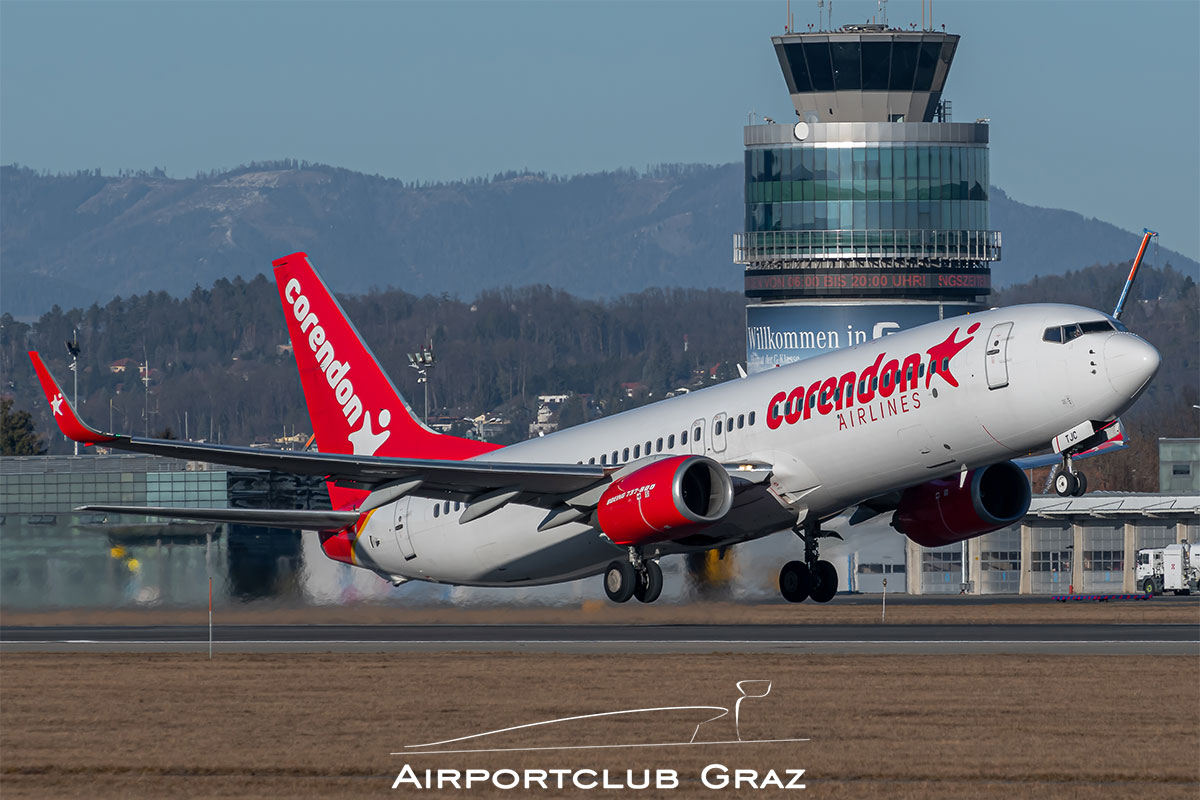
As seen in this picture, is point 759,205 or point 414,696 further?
point 759,205

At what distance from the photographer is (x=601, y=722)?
1441 inches

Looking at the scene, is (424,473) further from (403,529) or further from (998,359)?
(998,359)

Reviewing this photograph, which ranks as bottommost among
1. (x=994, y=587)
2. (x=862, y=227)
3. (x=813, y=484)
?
(x=994, y=587)

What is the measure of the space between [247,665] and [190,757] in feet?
49.3

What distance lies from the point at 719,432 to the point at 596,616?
60.8 ft

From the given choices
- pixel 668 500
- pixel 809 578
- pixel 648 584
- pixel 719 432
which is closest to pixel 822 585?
pixel 809 578

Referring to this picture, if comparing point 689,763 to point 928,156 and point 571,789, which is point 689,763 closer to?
point 571,789

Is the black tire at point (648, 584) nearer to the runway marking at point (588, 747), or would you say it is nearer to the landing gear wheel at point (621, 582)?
the landing gear wheel at point (621, 582)

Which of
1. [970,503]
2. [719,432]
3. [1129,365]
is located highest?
[1129,365]

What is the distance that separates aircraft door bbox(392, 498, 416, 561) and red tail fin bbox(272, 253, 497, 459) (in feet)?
5.75

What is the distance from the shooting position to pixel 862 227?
170 metres

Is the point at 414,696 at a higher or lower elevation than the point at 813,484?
lower

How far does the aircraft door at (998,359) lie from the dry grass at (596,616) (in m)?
23.4

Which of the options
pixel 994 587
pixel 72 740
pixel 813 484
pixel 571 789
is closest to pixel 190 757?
pixel 72 740
